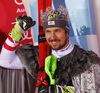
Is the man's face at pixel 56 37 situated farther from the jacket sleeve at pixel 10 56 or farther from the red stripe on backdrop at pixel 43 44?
the jacket sleeve at pixel 10 56

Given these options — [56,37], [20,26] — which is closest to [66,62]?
[56,37]

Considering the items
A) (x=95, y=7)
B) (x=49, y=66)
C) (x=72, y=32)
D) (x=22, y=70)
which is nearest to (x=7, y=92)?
(x=22, y=70)

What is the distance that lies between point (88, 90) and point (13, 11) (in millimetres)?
1080

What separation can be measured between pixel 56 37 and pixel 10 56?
437mm

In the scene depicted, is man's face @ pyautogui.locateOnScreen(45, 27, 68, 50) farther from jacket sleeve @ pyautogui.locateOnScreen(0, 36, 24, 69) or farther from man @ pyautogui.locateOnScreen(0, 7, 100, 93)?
jacket sleeve @ pyautogui.locateOnScreen(0, 36, 24, 69)

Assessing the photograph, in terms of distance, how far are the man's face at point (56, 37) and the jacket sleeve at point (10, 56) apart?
28 cm

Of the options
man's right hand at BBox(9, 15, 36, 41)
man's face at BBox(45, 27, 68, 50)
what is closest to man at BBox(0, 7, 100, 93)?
man's face at BBox(45, 27, 68, 50)

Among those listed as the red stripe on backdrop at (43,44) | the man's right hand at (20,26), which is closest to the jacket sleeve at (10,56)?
the man's right hand at (20,26)

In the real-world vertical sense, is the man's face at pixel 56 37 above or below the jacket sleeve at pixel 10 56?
above

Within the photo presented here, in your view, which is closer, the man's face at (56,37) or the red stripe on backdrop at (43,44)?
the man's face at (56,37)

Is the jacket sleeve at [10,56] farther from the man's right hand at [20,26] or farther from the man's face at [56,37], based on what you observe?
the man's face at [56,37]

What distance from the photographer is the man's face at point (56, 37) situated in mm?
1355

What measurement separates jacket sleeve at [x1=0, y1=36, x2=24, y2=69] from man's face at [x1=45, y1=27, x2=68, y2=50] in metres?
0.28

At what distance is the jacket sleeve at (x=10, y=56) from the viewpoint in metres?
1.39
